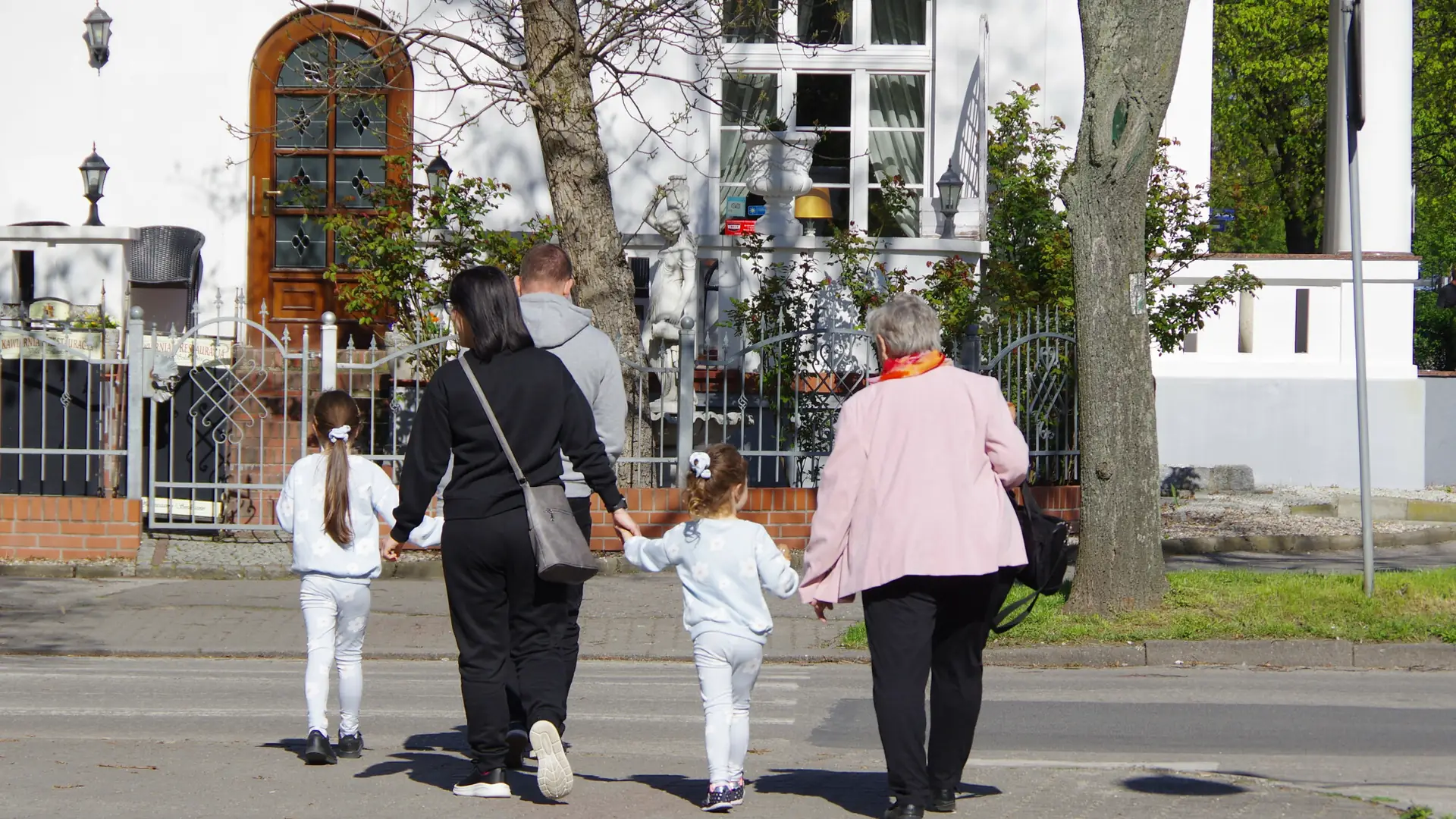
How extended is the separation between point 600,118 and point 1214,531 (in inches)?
295

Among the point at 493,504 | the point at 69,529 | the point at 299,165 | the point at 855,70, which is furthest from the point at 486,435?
the point at 855,70

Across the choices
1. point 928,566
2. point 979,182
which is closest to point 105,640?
point 928,566

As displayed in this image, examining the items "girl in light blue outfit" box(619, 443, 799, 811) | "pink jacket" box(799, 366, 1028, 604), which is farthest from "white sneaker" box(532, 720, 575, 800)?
"pink jacket" box(799, 366, 1028, 604)

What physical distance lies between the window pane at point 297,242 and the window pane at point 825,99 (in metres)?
5.45

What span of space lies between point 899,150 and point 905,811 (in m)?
14.0

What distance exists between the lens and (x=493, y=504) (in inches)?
230

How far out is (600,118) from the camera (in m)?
17.7

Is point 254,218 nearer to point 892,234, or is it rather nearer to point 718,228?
point 718,228

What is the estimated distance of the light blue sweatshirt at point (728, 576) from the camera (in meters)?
5.79

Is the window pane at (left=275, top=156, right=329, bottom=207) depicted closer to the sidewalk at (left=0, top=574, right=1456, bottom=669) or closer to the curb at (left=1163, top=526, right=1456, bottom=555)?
the sidewalk at (left=0, top=574, right=1456, bottom=669)

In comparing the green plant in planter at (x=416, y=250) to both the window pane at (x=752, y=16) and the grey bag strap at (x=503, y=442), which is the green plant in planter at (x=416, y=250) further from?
the grey bag strap at (x=503, y=442)

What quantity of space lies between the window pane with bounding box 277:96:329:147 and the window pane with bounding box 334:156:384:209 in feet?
0.98

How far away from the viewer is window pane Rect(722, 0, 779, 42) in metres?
15.0

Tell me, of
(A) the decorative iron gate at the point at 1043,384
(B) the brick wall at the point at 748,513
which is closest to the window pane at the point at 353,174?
(B) the brick wall at the point at 748,513
